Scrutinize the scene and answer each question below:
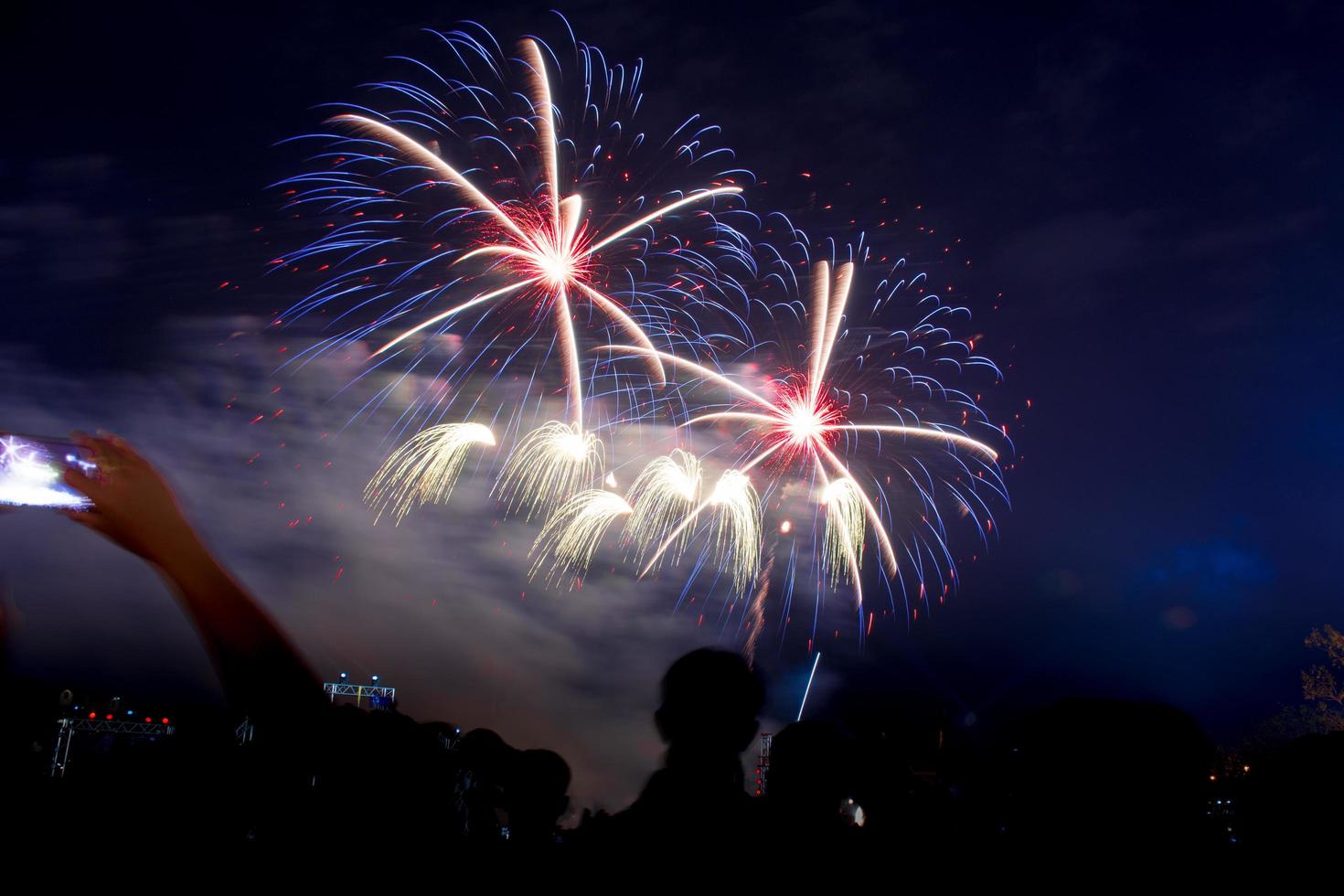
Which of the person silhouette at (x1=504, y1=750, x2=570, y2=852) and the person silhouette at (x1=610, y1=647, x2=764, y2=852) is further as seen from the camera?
the person silhouette at (x1=504, y1=750, x2=570, y2=852)

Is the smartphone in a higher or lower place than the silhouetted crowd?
higher

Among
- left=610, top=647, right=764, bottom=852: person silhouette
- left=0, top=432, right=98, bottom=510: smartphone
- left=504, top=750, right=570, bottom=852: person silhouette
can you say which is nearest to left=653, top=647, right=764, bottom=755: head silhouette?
left=610, top=647, right=764, bottom=852: person silhouette

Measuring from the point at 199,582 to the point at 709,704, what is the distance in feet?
4.66

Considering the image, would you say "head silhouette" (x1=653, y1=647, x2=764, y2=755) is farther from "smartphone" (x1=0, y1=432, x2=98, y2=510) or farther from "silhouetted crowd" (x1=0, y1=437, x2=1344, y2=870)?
"smartphone" (x1=0, y1=432, x2=98, y2=510)

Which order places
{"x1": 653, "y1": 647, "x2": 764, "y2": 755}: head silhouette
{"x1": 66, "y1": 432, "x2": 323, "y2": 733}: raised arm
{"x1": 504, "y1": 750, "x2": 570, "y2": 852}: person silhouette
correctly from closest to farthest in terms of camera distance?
{"x1": 66, "y1": 432, "x2": 323, "y2": 733}: raised arm → {"x1": 653, "y1": 647, "x2": 764, "y2": 755}: head silhouette → {"x1": 504, "y1": 750, "x2": 570, "y2": 852}: person silhouette

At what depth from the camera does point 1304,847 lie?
2.16m

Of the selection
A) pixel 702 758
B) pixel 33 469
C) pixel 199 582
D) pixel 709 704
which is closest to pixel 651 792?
pixel 702 758

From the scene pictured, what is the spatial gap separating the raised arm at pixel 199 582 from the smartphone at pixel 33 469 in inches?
10.9

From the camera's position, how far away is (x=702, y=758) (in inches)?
96.2

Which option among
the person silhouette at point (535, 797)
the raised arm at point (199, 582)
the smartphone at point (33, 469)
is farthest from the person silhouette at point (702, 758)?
the person silhouette at point (535, 797)

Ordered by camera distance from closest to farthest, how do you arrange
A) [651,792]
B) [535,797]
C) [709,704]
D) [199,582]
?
1. [199,582]
2. [651,792]
3. [709,704]
4. [535,797]

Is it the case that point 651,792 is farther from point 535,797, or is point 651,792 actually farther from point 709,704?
point 535,797

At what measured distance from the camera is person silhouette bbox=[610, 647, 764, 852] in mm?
2289

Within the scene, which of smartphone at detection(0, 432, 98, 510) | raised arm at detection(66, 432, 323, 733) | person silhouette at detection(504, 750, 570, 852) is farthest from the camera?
person silhouette at detection(504, 750, 570, 852)
